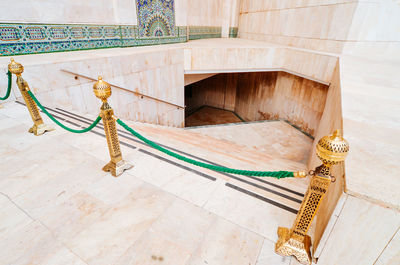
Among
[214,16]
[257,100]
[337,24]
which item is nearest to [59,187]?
[337,24]

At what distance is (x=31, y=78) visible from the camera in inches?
153

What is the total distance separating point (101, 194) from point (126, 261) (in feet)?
2.90

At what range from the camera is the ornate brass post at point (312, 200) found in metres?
1.26

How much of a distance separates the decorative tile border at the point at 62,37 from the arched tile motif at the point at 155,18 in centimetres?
28

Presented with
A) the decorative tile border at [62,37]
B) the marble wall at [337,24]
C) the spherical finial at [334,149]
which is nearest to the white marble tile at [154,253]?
the spherical finial at [334,149]

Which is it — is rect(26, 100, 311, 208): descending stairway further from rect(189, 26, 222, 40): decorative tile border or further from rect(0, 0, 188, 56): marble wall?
rect(189, 26, 222, 40): decorative tile border

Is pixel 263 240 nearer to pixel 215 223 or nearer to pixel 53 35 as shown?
pixel 215 223

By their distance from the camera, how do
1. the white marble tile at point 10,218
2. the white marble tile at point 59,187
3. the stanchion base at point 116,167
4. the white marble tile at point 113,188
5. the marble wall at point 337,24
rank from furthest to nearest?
the marble wall at point 337,24, the stanchion base at point 116,167, the white marble tile at point 113,188, the white marble tile at point 59,187, the white marble tile at point 10,218

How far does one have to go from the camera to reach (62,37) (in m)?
5.43

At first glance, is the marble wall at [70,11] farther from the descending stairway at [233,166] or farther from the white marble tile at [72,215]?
the white marble tile at [72,215]

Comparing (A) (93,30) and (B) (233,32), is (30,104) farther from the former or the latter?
(B) (233,32)

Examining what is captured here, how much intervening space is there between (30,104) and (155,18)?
18.4ft

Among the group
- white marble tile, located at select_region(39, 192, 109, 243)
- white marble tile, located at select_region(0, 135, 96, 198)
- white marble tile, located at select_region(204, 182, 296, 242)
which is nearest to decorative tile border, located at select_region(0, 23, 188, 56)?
white marble tile, located at select_region(0, 135, 96, 198)

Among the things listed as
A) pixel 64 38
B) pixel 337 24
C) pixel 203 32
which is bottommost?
pixel 64 38
